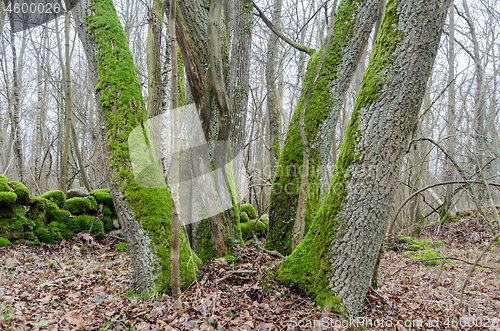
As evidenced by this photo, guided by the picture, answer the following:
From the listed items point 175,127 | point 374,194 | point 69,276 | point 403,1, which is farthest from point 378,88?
point 69,276

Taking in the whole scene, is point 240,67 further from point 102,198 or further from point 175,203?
point 102,198

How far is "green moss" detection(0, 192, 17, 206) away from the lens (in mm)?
5327

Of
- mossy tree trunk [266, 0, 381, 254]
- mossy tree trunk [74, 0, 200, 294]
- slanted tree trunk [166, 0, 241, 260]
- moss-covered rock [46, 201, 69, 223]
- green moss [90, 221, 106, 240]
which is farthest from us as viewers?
green moss [90, 221, 106, 240]

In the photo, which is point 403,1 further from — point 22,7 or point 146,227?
point 22,7

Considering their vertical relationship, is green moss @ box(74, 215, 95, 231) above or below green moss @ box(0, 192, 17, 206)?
below

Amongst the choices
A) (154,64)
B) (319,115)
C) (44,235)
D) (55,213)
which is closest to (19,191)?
(55,213)

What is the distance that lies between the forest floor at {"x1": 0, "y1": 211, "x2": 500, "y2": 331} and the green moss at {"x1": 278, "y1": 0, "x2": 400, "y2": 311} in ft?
0.52

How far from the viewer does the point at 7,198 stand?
5359mm

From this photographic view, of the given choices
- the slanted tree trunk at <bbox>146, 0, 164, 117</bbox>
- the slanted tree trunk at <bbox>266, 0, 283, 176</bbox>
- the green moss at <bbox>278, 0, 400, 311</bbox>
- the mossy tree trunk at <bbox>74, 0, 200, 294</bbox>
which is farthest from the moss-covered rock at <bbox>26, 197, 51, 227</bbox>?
the green moss at <bbox>278, 0, 400, 311</bbox>

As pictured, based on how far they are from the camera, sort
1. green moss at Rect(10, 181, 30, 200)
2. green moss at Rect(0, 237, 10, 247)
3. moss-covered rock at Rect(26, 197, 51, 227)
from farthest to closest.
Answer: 1. moss-covered rock at Rect(26, 197, 51, 227)
2. green moss at Rect(10, 181, 30, 200)
3. green moss at Rect(0, 237, 10, 247)

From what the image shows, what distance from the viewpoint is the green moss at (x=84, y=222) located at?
6304mm

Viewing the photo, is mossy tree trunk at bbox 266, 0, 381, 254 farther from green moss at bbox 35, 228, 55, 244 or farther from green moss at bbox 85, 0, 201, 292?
green moss at bbox 35, 228, 55, 244

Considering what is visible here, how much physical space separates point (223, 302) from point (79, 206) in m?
5.04

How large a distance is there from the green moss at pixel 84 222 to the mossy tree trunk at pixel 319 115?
4333 millimetres
